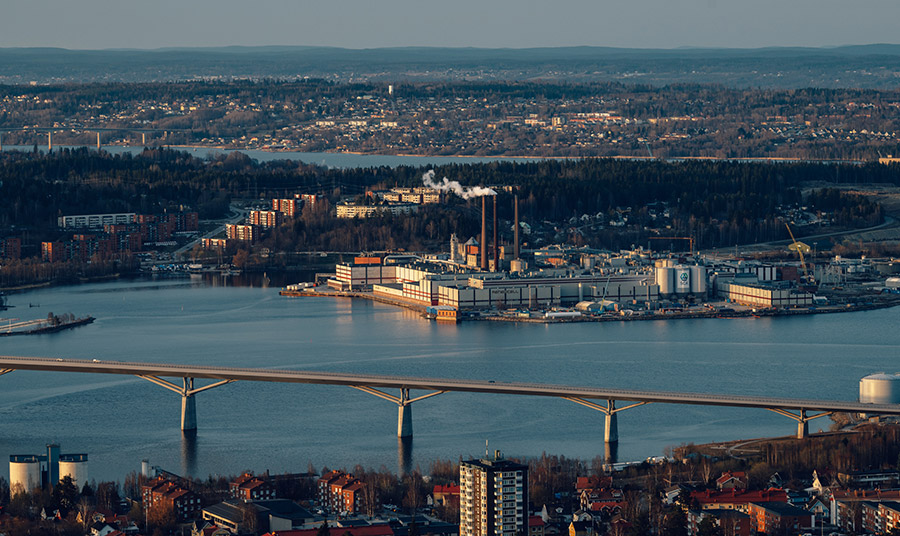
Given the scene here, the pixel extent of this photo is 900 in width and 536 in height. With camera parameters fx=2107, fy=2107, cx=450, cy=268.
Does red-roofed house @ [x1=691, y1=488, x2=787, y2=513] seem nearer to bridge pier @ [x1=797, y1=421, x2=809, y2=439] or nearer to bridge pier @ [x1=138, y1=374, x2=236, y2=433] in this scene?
bridge pier @ [x1=797, y1=421, x2=809, y2=439]

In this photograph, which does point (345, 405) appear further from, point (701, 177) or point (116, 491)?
point (701, 177)

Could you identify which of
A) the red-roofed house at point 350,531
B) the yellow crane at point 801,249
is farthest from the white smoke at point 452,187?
the red-roofed house at point 350,531

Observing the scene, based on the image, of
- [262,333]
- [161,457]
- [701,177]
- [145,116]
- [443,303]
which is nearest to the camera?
[161,457]

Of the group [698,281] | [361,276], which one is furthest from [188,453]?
[361,276]

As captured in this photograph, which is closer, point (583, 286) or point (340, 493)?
point (340, 493)

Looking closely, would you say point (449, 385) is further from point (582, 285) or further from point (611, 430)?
point (582, 285)

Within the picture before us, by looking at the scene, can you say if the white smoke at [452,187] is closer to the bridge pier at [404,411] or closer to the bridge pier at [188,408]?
the bridge pier at [188,408]

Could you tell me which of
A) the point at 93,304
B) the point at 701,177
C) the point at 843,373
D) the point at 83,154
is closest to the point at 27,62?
the point at 83,154
